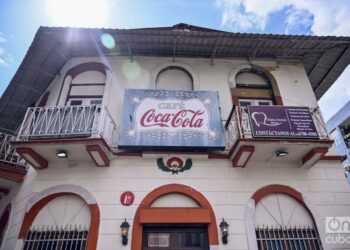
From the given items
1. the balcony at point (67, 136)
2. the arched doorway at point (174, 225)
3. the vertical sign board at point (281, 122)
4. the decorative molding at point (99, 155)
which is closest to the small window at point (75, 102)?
the balcony at point (67, 136)

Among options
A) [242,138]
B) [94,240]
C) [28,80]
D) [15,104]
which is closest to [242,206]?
[242,138]

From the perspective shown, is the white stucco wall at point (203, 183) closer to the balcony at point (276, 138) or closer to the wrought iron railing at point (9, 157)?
the balcony at point (276, 138)

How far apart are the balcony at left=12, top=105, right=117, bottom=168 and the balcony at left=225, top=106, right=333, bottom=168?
3.43 meters

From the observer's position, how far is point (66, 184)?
6605 millimetres

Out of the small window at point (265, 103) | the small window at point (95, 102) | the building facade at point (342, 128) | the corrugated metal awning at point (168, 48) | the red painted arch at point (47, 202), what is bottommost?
the red painted arch at point (47, 202)

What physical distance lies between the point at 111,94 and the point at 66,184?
9.87 feet

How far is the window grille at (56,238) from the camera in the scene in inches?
236

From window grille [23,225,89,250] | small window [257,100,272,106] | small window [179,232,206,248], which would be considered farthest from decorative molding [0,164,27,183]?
small window [257,100,272,106]

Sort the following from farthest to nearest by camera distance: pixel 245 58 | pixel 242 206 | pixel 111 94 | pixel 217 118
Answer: pixel 245 58, pixel 111 94, pixel 217 118, pixel 242 206

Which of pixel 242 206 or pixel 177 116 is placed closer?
pixel 242 206

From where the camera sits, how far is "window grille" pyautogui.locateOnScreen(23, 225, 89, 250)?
19.6ft

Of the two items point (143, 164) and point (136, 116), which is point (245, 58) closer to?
point (136, 116)

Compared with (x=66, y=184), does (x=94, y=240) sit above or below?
below

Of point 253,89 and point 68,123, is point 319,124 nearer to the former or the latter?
point 253,89
